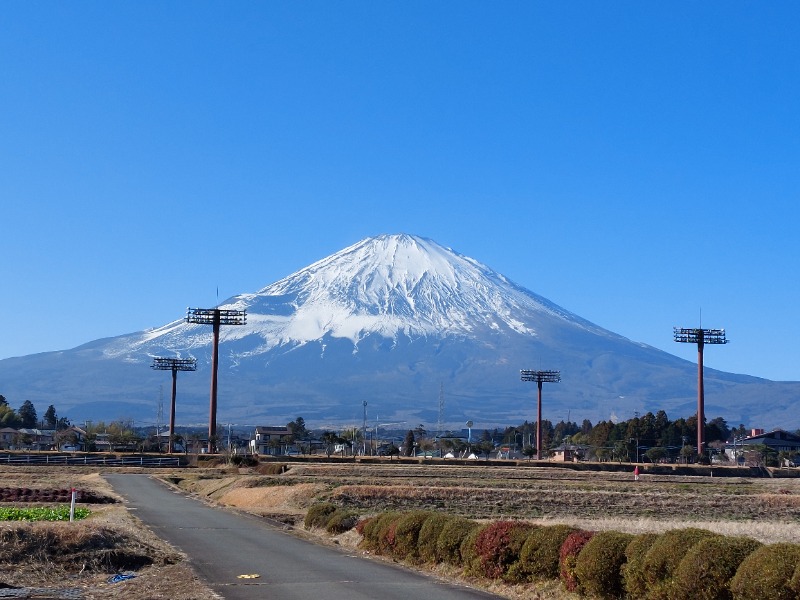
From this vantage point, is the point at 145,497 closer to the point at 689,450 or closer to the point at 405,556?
the point at 405,556

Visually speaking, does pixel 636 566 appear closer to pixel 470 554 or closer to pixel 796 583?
pixel 796 583

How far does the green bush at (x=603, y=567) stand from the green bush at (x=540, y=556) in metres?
1.20

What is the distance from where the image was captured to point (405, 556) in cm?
2417

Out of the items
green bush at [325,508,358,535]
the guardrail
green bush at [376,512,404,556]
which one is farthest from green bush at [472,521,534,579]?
the guardrail

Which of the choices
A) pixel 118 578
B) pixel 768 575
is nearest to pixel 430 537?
pixel 118 578

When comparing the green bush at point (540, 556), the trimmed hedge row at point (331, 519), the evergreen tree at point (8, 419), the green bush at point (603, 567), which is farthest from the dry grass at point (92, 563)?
the evergreen tree at point (8, 419)

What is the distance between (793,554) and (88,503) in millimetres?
31226

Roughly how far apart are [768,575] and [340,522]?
17.6 meters

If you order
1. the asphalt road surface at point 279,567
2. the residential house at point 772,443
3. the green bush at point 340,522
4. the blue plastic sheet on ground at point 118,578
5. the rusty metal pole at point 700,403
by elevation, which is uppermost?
the rusty metal pole at point 700,403

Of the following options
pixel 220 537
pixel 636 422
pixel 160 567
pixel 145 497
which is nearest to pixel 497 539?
pixel 160 567

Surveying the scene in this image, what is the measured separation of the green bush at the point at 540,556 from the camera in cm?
1900

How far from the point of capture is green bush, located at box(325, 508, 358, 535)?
3020 cm

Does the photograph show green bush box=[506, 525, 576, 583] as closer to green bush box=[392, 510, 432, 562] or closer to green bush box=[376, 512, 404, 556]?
green bush box=[392, 510, 432, 562]

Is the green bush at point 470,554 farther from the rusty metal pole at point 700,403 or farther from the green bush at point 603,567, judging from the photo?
the rusty metal pole at point 700,403
